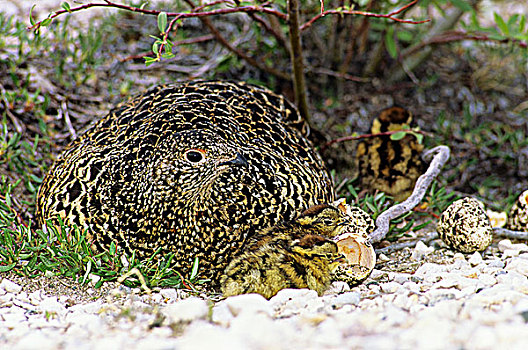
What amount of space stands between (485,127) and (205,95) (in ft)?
8.99

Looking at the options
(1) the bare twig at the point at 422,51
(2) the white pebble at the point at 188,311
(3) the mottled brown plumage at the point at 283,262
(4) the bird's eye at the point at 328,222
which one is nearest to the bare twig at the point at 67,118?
(3) the mottled brown plumage at the point at 283,262

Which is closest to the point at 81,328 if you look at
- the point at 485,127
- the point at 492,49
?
the point at 485,127

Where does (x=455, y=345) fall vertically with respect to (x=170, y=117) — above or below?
below

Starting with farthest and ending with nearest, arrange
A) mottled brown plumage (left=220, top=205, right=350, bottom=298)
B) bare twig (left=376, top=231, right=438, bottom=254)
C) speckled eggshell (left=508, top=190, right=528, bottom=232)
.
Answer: speckled eggshell (left=508, top=190, right=528, bottom=232)
bare twig (left=376, top=231, right=438, bottom=254)
mottled brown plumage (left=220, top=205, right=350, bottom=298)

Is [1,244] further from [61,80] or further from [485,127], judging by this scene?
[485,127]

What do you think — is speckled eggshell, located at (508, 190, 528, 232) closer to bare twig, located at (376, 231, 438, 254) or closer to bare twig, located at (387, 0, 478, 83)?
bare twig, located at (376, 231, 438, 254)

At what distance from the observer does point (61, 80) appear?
442 centimetres

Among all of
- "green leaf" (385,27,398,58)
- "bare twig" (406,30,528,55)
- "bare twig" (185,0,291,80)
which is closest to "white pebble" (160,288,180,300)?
"bare twig" (185,0,291,80)

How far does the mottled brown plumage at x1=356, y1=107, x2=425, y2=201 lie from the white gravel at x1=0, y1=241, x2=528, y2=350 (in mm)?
968

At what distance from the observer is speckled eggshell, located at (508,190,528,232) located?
342 centimetres

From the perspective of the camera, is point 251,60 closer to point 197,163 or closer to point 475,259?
point 197,163

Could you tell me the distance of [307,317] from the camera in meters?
1.99

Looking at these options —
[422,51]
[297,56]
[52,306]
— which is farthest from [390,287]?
[422,51]

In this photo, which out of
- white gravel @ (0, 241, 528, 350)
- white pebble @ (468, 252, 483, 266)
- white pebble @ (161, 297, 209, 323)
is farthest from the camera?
white pebble @ (468, 252, 483, 266)
